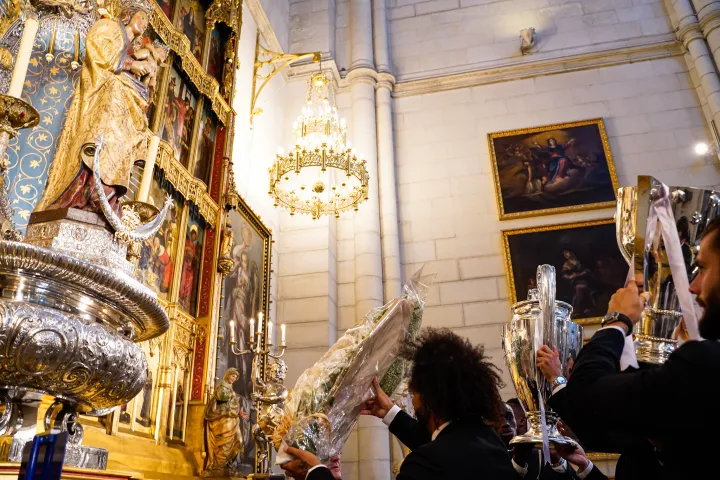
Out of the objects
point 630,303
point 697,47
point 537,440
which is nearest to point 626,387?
point 630,303

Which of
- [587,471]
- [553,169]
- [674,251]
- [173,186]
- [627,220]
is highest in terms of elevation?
[553,169]

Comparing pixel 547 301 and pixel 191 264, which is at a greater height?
pixel 191 264

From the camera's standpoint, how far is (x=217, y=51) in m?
7.12

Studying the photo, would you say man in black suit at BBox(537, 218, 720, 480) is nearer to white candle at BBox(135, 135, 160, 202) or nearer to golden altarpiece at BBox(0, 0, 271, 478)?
golden altarpiece at BBox(0, 0, 271, 478)

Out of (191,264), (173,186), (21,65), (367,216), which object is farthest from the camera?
(367,216)

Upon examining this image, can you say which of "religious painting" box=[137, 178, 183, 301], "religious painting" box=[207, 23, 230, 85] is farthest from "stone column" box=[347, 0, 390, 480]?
"religious painting" box=[137, 178, 183, 301]

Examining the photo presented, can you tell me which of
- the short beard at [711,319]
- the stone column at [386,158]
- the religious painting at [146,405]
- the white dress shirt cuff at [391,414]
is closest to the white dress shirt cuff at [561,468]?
the white dress shirt cuff at [391,414]

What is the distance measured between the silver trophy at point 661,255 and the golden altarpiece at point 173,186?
8.41 feet

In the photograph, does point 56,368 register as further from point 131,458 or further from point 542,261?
point 542,261

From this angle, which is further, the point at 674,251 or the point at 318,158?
the point at 318,158

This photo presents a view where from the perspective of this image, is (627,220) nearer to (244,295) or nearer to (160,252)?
(160,252)

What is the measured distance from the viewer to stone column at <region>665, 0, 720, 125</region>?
9234 mm

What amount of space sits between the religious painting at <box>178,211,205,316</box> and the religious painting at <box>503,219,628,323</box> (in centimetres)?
502

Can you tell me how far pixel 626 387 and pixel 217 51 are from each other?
6814 mm
